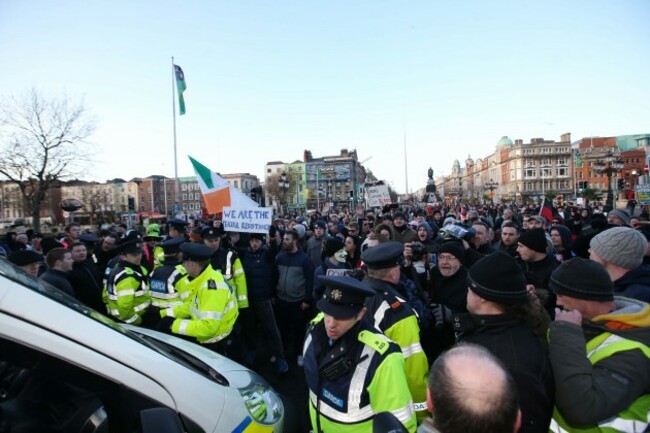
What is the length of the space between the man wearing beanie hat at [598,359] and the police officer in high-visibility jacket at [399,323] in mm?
893

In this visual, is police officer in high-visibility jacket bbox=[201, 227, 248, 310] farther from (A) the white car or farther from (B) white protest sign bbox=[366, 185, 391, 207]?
(B) white protest sign bbox=[366, 185, 391, 207]

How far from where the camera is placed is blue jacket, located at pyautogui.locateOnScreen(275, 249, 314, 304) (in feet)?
20.2

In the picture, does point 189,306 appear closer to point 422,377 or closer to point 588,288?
point 422,377

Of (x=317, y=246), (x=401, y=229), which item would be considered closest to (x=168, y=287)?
(x=317, y=246)

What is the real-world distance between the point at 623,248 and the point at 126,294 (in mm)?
5005

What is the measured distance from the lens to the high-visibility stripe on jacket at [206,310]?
353 centimetres

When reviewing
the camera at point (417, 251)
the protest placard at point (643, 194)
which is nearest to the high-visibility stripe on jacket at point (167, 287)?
the camera at point (417, 251)

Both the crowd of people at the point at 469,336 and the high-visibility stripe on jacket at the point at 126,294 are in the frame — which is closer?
the crowd of people at the point at 469,336

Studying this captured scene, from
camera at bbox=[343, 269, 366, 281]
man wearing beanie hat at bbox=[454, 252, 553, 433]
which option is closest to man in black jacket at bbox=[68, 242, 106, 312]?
camera at bbox=[343, 269, 366, 281]

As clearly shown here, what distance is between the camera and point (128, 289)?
443 centimetres

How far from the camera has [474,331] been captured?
2.01 meters

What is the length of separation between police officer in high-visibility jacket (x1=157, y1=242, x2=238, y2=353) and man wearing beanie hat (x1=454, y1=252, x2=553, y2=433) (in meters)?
2.35

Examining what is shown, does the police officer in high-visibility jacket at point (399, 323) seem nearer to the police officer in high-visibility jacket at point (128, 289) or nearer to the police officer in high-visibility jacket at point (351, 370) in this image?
the police officer in high-visibility jacket at point (351, 370)

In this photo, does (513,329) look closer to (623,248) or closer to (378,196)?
(623,248)
